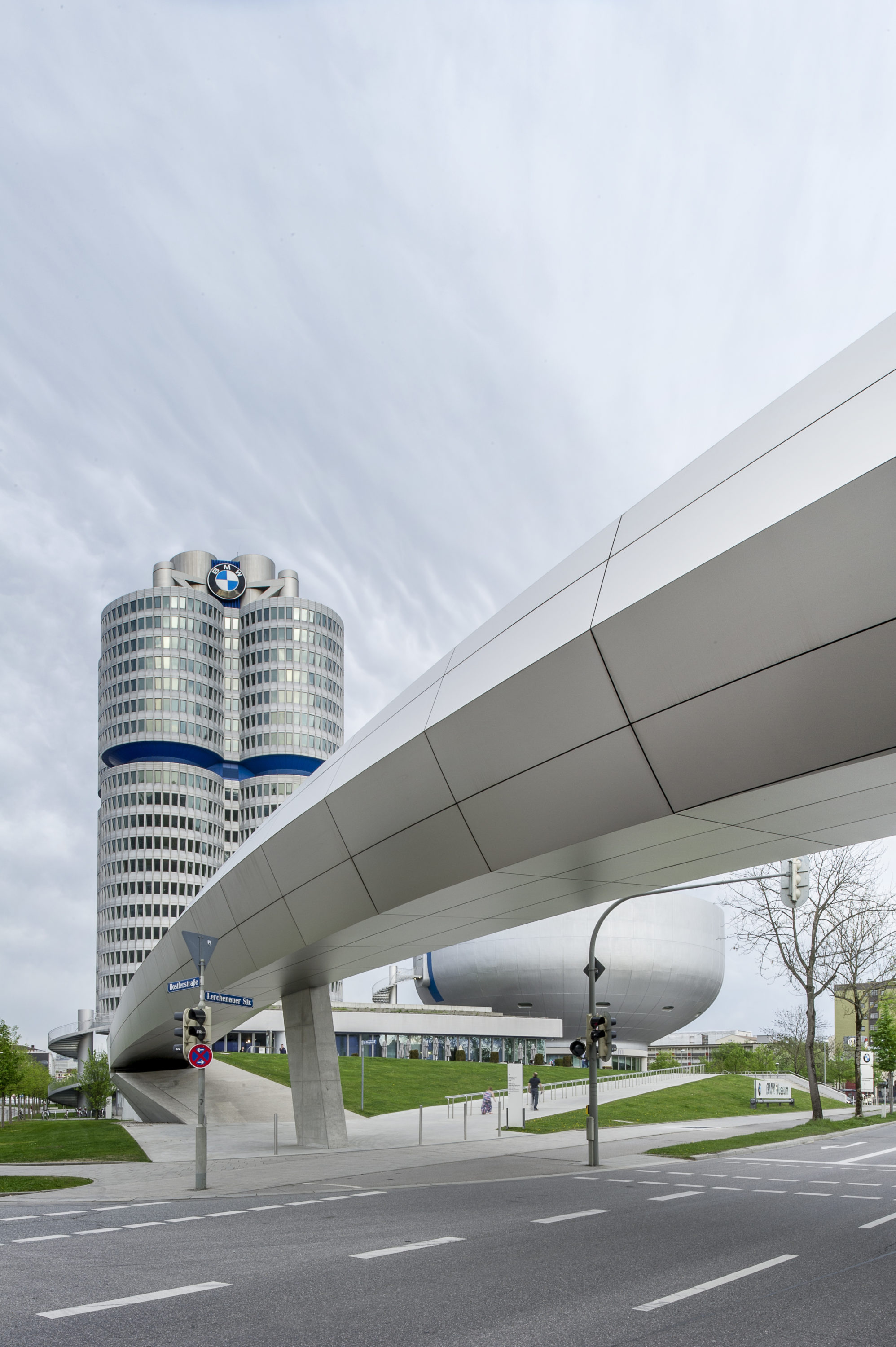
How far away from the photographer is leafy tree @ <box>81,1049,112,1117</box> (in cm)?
4644

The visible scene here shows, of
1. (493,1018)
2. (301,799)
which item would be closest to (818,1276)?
(301,799)

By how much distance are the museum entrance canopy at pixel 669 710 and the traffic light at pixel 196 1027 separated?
305 cm

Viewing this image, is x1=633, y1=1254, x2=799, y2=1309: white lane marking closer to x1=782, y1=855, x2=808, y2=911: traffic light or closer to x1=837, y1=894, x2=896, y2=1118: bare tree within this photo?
x1=782, y1=855, x2=808, y2=911: traffic light

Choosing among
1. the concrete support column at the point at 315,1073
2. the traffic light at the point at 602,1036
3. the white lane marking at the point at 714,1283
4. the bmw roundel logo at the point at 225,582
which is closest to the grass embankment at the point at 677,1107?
the concrete support column at the point at 315,1073

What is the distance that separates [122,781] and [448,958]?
61157 mm

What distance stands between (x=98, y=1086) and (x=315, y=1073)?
25.2 metres

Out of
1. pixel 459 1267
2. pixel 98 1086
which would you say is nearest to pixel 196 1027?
pixel 459 1267

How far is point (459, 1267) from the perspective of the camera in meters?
10.0

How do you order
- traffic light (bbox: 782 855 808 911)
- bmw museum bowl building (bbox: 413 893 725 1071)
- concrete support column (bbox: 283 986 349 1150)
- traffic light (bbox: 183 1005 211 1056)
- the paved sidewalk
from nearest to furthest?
the paved sidewalk, traffic light (bbox: 183 1005 211 1056), traffic light (bbox: 782 855 808 911), concrete support column (bbox: 283 986 349 1150), bmw museum bowl building (bbox: 413 893 725 1071)

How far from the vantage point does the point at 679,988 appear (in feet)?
310

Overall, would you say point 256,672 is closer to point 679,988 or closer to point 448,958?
point 448,958

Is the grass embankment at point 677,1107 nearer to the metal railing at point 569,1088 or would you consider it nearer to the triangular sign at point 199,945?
the metal railing at point 569,1088

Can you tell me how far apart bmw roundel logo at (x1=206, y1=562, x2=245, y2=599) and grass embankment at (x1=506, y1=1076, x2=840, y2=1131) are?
11717cm

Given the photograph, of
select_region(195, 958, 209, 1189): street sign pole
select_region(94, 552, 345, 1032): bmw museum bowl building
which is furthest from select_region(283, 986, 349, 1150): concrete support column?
select_region(94, 552, 345, 1032): bmw museum bowl building
